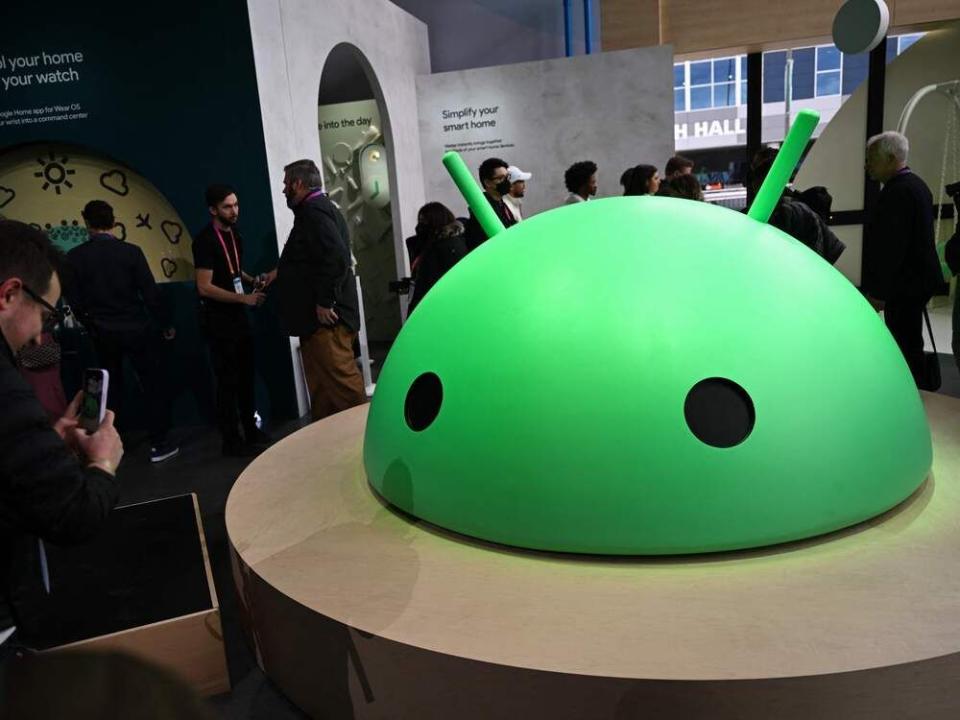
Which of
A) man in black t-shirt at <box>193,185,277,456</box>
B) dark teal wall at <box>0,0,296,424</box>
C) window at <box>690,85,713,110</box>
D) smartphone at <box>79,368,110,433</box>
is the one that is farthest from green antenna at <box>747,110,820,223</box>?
window at <box>690,85,713,110</box>

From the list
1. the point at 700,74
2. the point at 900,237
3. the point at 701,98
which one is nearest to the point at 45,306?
the point at 900,237

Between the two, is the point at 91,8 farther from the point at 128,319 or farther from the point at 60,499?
the point at 60,499

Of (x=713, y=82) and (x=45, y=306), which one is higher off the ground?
(x=713, y=82)

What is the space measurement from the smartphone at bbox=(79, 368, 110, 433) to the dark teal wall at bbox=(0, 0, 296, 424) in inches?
167

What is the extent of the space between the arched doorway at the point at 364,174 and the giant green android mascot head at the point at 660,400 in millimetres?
6435

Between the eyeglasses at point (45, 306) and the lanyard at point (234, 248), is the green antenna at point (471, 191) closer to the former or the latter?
the eyeglasses at point (45, 306)

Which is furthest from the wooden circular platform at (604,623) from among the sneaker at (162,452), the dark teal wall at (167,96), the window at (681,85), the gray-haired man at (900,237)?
the window at (681,85)

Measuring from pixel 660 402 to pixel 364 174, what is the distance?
298 inches

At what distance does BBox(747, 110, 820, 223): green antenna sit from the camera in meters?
2.41

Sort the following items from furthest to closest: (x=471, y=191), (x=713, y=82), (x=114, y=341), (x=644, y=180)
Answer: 1. (x=713, y=82)
2. (x=644, y=180)
3. (x=114, y=341)
4. (x=471, y=191)

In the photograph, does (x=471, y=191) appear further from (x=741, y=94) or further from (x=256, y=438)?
(x=741, y=94)

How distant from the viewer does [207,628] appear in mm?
2600

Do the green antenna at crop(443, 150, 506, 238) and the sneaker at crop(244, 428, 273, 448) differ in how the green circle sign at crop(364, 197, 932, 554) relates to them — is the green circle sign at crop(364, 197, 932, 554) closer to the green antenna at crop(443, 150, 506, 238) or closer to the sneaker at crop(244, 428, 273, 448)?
the green antenna at crop(443, 150, 506, 238)

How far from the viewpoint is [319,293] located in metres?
4.58
